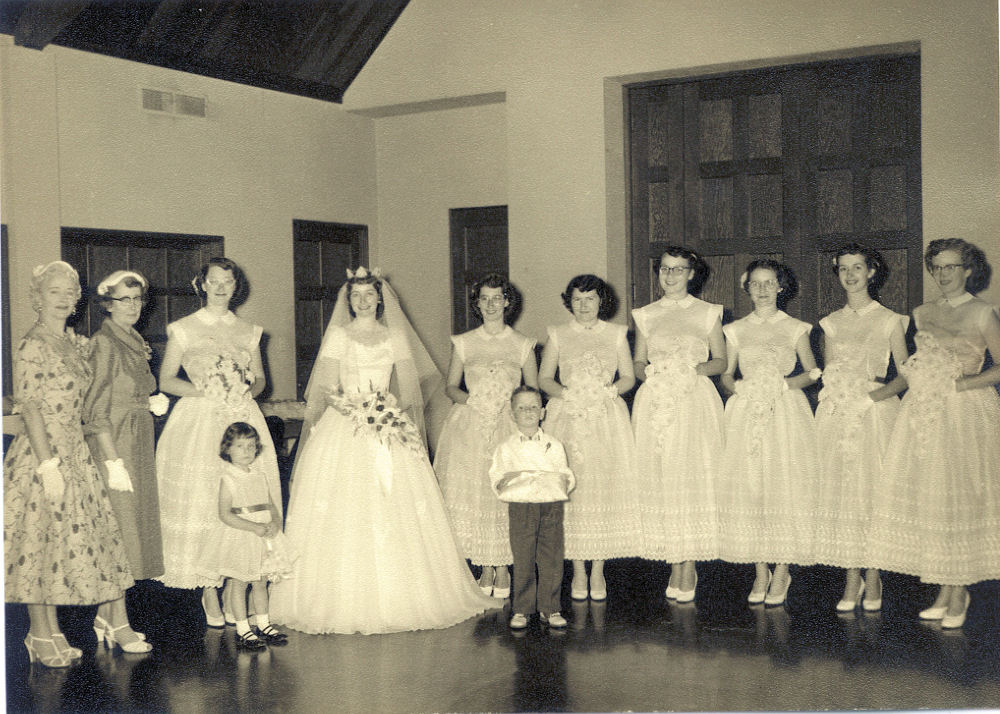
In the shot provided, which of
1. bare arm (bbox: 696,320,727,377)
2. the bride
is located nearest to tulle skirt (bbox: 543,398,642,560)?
bare arm (bbox: 696,320,727,377)

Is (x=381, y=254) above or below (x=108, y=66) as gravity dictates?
below

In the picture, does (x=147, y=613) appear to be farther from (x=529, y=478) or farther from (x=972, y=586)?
(x=972, y=586)

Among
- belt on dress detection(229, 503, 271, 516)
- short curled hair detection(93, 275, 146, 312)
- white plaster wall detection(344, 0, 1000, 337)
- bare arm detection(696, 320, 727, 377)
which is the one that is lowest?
belt on dress detection(229, 503, 271, 516)

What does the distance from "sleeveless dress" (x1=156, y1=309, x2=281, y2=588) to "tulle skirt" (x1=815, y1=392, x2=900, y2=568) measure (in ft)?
7.94

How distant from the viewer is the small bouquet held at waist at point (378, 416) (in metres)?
4.32

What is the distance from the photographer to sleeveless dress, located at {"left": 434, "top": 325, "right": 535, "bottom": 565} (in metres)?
4.70

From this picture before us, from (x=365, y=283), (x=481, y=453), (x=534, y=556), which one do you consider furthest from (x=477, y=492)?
(x=365, y=283)

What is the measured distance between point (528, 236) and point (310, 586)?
2760 millimetres

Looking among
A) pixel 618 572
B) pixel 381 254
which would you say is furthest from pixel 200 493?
pixel 381 254

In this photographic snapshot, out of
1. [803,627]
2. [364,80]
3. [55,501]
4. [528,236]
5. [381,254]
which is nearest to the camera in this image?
[55,501]

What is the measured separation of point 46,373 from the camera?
3.78 metres

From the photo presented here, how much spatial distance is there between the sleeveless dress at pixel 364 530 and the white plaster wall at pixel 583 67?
6.58ft

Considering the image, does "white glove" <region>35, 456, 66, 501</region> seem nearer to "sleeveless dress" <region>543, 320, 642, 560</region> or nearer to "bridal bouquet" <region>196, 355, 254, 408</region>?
"bridal bouquet" <region>196, 355, 254, 408</region>

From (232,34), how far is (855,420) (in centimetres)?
427
